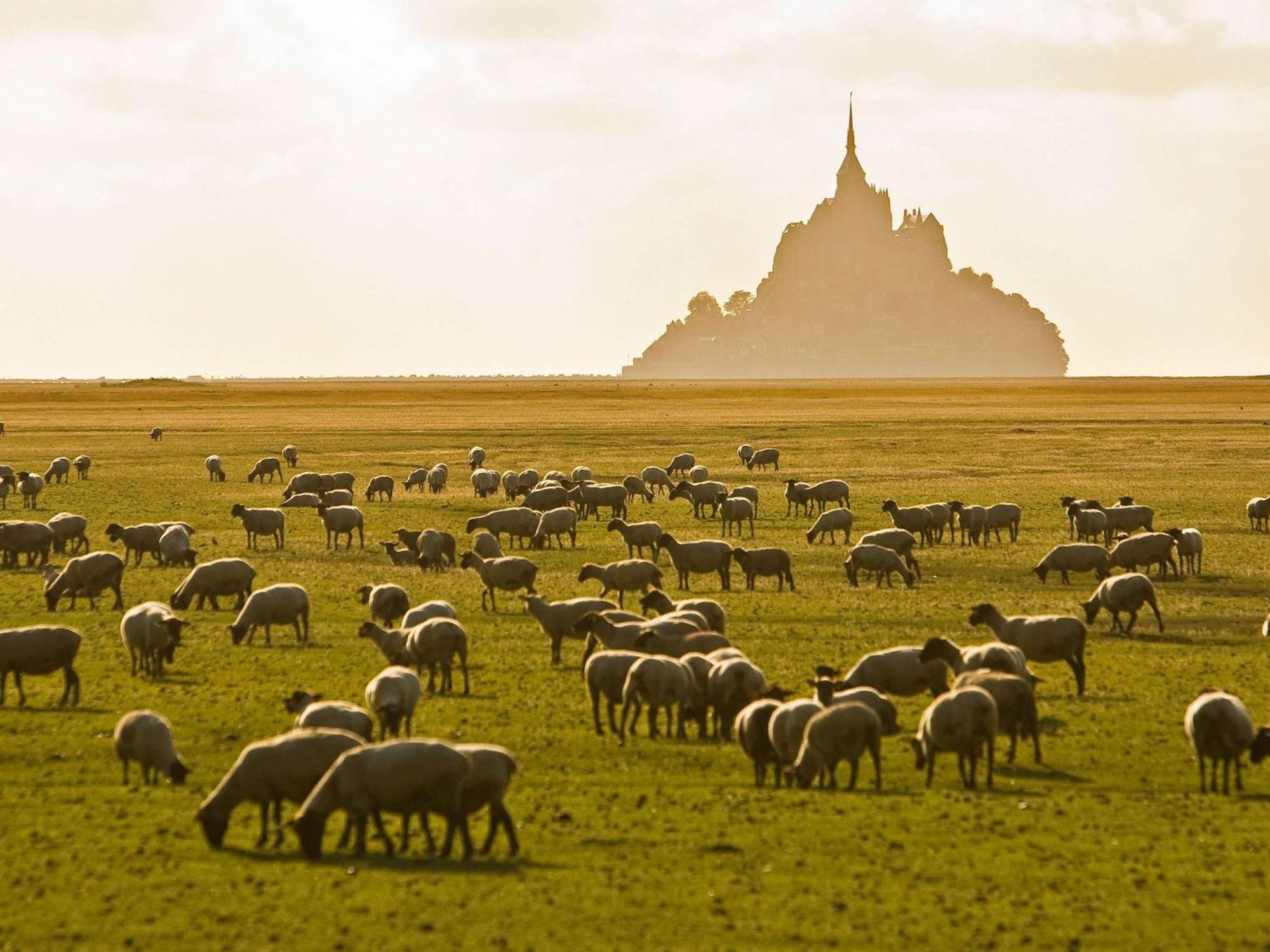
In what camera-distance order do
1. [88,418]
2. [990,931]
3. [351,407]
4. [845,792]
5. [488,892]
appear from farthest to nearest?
[351,407], [88,418], [845,792], [488,892], [990,931]

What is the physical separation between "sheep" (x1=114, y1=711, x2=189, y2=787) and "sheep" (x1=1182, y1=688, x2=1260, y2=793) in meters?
11.7

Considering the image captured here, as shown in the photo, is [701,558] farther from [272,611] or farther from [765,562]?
[272,611]

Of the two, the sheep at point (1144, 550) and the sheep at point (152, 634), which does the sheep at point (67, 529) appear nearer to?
the sheep at point (152, 634)

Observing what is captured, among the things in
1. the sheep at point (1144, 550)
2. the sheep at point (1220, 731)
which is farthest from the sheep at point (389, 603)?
the sheep at point (1144, 550)

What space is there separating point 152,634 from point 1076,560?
1940 centimetres

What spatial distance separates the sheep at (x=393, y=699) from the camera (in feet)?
59.5

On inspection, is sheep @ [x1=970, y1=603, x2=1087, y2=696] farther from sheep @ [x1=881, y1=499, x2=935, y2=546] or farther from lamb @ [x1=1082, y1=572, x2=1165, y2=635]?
sheep @ [x1=881, y1=499, x2=935, y2=546]

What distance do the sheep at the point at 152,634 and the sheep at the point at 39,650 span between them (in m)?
1.98

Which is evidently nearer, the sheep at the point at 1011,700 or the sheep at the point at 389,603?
the sheep at the point at 1011,700

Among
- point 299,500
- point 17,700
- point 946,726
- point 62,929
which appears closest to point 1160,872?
point 946,726

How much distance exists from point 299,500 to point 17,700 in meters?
26.4

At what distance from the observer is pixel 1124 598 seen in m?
26.7

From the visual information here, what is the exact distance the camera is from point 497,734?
1944cm

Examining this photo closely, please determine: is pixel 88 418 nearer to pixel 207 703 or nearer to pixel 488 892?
pixel 207 703
